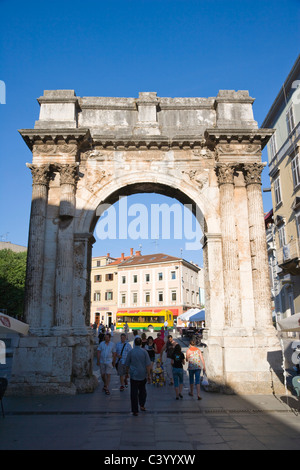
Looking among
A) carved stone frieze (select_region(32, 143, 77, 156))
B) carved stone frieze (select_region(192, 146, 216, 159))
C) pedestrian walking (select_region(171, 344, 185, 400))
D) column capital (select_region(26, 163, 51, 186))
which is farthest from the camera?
carved stone frieze (select_region(192, 146, 216, 159))

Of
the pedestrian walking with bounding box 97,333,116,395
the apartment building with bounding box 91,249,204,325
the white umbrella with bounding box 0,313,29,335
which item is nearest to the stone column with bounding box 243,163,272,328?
the pedestrian walking with bounding box 97,333,116,395

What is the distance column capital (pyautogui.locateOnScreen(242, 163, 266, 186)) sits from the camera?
11.5 metres

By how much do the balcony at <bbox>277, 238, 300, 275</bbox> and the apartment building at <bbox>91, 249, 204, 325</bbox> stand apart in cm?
2962

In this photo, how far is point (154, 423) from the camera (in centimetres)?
664

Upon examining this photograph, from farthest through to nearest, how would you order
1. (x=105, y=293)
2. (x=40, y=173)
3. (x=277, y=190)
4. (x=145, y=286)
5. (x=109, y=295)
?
(x=105, y=293), (x=109, y=295), (x=145, y=286), (x=277, y=190), (x=40, y=173)

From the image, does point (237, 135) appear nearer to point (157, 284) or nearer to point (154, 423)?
point (154, 423)

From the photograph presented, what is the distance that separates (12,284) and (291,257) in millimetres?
24668

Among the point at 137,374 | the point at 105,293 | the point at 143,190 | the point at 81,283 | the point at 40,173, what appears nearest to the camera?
the point at 137,374

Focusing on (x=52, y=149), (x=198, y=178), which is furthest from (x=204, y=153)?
(x=52, y=149)

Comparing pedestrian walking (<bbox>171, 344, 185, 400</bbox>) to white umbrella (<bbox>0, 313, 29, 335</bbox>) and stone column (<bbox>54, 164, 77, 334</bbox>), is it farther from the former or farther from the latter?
white umbrella (<bbox>0, 313, 29, 335</bbox>)

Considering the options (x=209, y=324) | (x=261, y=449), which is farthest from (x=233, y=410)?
(x=209, y=324)

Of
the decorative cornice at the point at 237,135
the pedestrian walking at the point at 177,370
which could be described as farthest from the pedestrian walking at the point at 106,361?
the decorative cornice at the point at 237,135

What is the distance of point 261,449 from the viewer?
5.23m

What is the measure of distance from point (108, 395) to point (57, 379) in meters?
1.44
